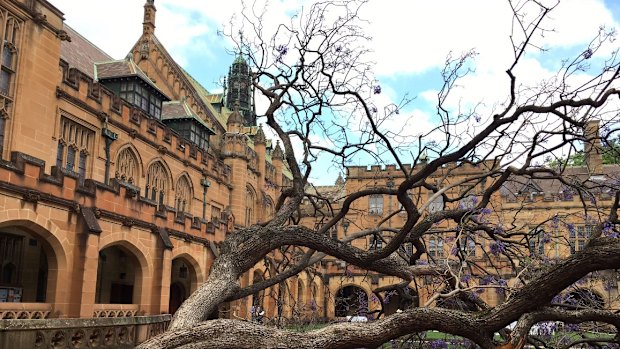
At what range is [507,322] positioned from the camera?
5.44m

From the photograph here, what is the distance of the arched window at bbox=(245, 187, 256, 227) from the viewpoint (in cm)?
3862

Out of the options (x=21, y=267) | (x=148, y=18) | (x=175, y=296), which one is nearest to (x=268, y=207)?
(x=148, y=18)

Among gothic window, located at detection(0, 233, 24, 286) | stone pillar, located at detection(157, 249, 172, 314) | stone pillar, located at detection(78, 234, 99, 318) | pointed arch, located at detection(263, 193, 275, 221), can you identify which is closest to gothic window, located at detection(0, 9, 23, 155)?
gothic window, located at detection(0, 233, 24, 286)

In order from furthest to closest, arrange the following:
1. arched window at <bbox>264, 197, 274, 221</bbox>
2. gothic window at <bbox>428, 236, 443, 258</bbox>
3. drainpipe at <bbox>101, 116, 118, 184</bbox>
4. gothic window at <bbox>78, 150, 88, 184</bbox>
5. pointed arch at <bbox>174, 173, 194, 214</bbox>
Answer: arched window at <bbox>264, 197, 274, 221</bbox>, pointed arch at <bbox>174, 173, 194, 214</bbox>, drainpipe at <bbox>101, 116, 118, 184</bbox>, gothic window at <bbox>78, 150, 88, 184</bbox>, gothic window at <bbox>428, 236, 443, 258</bbox>

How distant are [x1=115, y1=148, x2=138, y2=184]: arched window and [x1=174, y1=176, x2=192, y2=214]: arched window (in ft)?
12.5

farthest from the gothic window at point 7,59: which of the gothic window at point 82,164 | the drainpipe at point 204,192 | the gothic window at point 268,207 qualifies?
the gothic window at point 268,207

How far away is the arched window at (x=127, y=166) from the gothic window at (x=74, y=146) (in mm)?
2072

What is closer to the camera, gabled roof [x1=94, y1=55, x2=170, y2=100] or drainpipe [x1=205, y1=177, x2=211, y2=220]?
gabled roof [x1=94, y1=55, x2=170, y2=100]

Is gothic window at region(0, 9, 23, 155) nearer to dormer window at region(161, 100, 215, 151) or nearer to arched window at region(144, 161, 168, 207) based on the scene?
arched window at region(144, 161, 168, 207)

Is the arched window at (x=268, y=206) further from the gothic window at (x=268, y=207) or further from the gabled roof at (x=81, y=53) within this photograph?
the gabled roof at (x=81, y=53)

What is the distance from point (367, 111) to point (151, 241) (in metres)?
14.1

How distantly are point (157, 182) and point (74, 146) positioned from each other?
6.23 meters

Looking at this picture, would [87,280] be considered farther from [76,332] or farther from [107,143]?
[107,143]

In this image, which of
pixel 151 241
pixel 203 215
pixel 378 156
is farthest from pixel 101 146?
pixel 378 156
